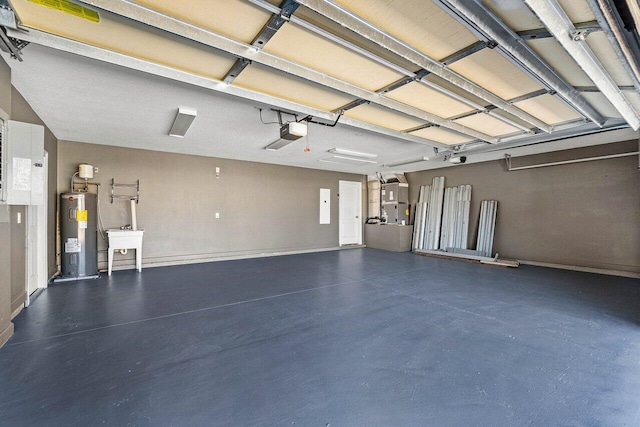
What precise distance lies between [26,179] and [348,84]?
3053 mm

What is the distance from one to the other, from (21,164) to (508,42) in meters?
4.08

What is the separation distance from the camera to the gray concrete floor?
1.60m

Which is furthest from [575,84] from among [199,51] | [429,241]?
[429,241]

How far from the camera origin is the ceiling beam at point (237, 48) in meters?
1.60

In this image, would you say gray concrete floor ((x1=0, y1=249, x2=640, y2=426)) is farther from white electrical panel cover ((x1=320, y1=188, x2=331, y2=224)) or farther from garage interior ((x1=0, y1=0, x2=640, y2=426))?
white electrical panel cover ((x1=320, y1=188, x2=331, y2=224))

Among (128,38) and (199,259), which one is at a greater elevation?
(128,38)

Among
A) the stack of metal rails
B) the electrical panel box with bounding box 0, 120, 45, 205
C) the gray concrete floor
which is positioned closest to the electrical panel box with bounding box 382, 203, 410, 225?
the stack of metal rails

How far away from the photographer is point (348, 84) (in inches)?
103

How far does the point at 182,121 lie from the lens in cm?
383

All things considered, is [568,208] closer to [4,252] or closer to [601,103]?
[601,103]

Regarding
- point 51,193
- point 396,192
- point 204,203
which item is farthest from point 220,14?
point 396,192

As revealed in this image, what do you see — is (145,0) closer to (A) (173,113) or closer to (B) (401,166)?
(A) (173,113)

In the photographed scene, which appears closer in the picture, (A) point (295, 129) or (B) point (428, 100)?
(B) point (428, 100)

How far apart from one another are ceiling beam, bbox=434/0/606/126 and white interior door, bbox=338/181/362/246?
6.31 metres
